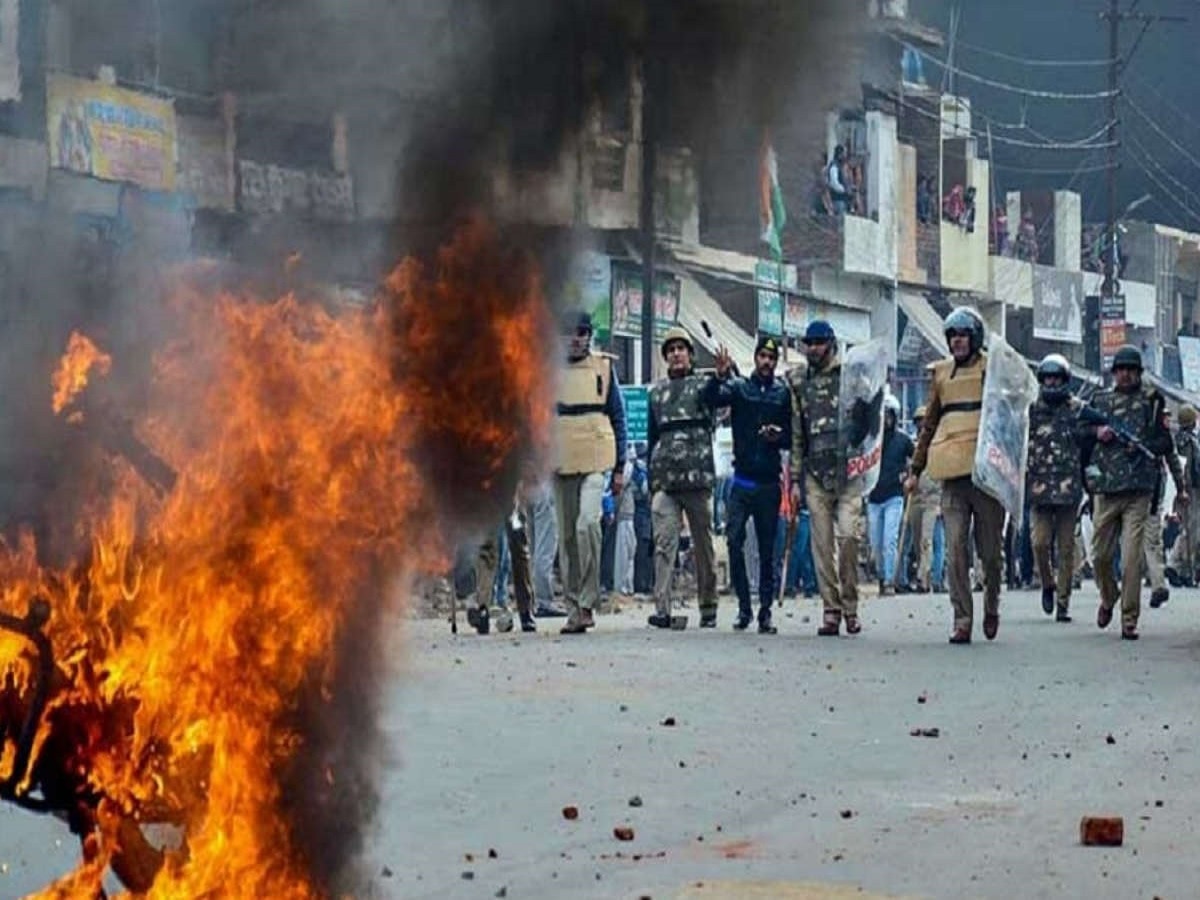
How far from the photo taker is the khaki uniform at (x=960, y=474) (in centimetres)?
1484

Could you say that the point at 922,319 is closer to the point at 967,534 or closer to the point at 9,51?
the point at 967,534

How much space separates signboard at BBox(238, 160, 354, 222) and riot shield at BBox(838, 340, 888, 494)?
9126mm

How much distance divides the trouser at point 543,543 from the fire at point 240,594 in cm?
920

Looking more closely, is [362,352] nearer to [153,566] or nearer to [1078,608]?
[153,566]

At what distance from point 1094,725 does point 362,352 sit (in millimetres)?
5644

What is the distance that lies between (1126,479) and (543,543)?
12.3ft

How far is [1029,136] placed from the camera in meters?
58.6

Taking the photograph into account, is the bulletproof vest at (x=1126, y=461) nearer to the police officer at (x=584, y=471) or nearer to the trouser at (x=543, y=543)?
the police officer at (x=584, y=471)

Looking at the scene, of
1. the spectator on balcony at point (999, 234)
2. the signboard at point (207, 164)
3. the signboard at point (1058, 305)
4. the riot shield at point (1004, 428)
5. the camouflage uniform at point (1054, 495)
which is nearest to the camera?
the signboard at point (207, 164)

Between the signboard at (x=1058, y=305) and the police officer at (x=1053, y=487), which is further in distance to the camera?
the signboard at (x=1058, y=305)

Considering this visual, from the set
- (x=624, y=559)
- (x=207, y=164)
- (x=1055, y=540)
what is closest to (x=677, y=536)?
(x=1055, y=540)

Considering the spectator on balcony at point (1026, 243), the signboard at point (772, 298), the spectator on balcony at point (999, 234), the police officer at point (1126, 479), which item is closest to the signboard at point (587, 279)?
the police officer at point (1126, 479)

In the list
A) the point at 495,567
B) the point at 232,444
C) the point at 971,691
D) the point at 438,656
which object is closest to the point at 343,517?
the point at 232,444

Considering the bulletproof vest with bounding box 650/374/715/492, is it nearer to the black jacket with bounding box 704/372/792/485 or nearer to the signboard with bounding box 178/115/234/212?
the black jacket with bounding box 704/372/792/485
